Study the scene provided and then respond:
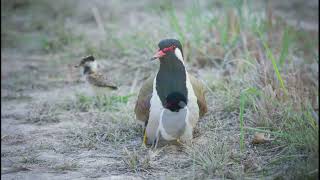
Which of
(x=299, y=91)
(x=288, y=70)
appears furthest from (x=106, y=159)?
(x=288, y=70)

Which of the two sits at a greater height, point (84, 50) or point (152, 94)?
point (152, 94)

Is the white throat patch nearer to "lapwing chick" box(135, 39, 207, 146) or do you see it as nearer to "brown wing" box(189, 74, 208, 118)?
"brown wing" box(189, 74, 208, 118)

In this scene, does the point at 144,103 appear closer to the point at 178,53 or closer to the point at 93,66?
the point at 178,53

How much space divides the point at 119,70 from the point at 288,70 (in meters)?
1.89

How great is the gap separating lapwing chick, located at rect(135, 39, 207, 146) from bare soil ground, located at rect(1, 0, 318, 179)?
124 millimetres

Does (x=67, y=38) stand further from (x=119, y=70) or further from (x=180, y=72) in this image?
(x=180, y=72)

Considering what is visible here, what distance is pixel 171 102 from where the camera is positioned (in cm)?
473

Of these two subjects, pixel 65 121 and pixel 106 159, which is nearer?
pixel 106 159

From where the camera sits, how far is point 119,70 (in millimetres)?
7199

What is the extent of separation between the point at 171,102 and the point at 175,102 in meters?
0.03

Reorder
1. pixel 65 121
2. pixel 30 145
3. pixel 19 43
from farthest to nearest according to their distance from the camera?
pixel 19 43
pixel 65 121
pixel 30 145

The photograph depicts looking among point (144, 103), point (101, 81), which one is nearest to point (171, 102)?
point (144, 103)

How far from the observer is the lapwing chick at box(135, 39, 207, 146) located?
4.77 meters

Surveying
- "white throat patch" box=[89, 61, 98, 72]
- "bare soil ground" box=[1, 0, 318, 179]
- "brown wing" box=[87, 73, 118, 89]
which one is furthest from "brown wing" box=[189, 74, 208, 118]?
"white throat patch" box=[89, 61, 98, 72]
